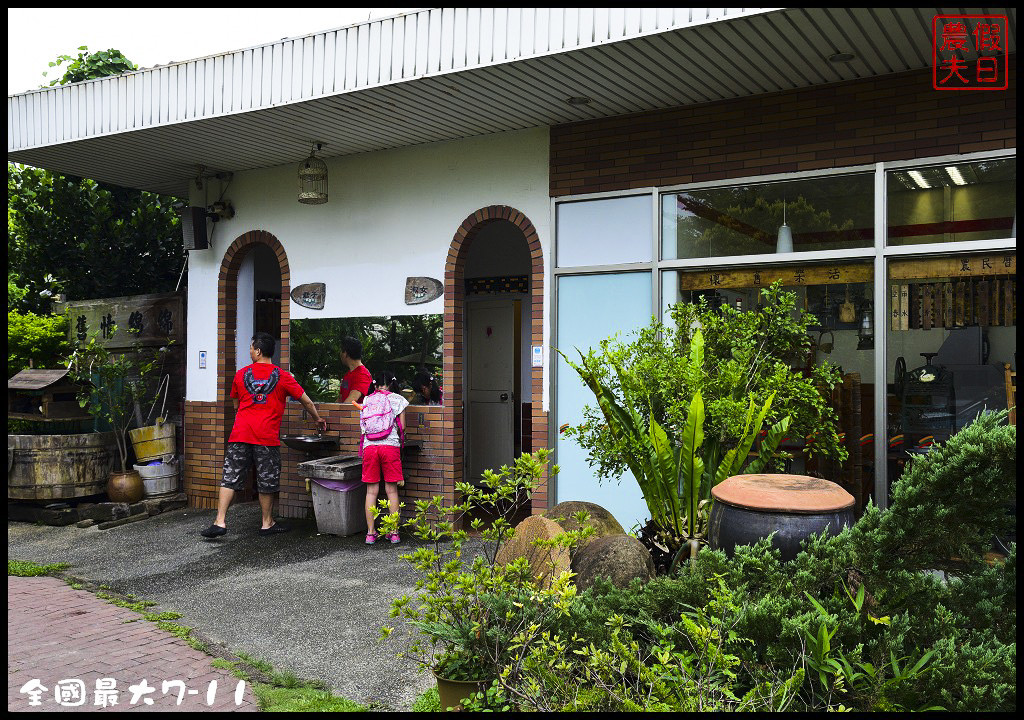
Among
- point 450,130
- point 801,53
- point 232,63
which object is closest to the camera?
point 801,53

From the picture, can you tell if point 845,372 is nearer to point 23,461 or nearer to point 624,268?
point 624,268

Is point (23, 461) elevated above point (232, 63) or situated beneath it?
situated beneath

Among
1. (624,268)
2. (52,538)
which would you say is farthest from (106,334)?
(624,268)

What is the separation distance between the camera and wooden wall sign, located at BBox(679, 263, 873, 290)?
6426 millimetres

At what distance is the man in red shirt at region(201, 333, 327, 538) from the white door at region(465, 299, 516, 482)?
2634 mm

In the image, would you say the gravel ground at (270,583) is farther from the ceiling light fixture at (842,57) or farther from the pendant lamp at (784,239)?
the ceiling light fixture at (842,57)

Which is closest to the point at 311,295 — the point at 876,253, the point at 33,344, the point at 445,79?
the point at 445,79

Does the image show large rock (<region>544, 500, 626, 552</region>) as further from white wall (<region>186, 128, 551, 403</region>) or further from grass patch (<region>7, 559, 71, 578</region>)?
grass patch (<region>7, 559, 71, 578</region>)

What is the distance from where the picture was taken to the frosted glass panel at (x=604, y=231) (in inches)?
287

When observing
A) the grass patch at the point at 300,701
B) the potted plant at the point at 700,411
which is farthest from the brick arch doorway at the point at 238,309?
the grass patch at the point at 300,701

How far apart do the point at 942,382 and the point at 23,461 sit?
9007mm

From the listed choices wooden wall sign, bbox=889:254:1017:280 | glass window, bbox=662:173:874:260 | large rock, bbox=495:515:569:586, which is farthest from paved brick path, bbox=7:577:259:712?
wooden wall sign, bbox=889:254:1017:280

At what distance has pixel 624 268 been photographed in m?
7.33

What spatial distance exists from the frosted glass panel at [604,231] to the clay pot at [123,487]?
5.51m
